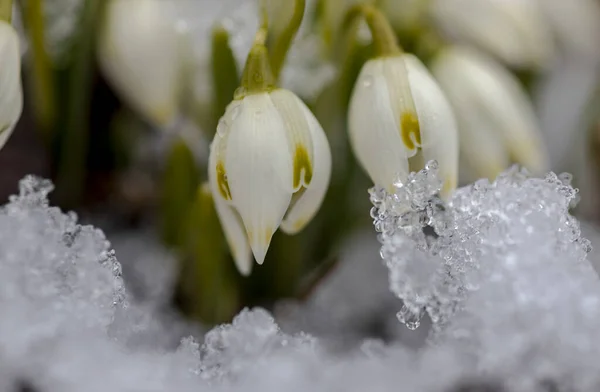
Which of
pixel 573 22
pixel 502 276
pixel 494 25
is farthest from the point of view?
pixel 573 22

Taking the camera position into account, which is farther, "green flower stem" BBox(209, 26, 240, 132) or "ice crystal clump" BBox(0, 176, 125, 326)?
"green flower stem" BBox(209, 26, 240, 132)

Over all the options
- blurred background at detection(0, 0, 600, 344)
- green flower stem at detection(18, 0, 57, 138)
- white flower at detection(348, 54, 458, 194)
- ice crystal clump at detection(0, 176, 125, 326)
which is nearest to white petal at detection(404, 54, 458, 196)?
white flower at detection(348, 54, 458, 194)

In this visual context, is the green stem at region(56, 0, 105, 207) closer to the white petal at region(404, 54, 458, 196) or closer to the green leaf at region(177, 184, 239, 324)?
the green leaf at region(177, 184, 239, 324)

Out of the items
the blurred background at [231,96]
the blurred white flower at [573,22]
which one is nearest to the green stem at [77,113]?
the blurred background at [231,96]

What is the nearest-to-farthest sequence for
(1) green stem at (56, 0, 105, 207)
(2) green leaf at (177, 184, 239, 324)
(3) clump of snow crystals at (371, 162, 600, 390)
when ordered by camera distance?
(3) clump of snow crystals at (371, 162, 600, 390)
(2) green leaf at (177, 184, 239, 324)
(1) green stem at (56, 0, 105, 207)

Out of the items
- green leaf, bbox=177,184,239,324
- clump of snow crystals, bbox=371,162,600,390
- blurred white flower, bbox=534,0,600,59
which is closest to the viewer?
clump of snow crystals, bbox=371,162,600,390

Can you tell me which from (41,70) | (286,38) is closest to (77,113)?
(41,70)

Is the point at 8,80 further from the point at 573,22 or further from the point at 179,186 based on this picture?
the point at 573,22
